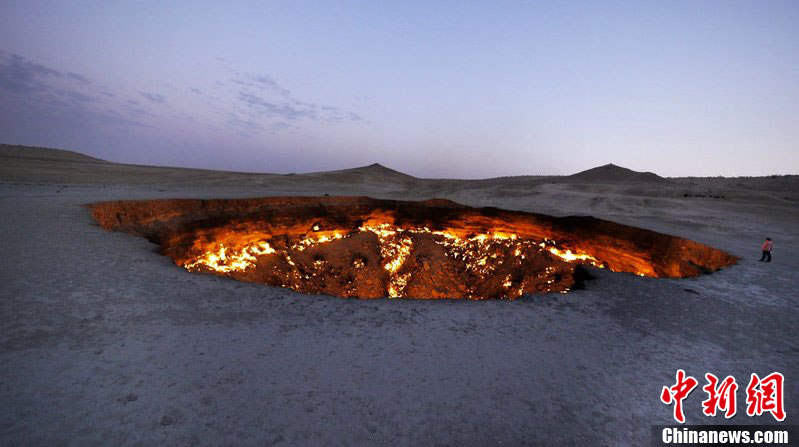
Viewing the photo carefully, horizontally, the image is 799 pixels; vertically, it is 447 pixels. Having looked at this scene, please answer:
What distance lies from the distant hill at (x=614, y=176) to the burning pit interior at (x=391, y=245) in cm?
2041

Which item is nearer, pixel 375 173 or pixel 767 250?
pixel 767 250

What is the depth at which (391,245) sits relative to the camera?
48.2 feet

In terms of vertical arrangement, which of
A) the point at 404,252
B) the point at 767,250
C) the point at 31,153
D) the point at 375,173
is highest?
the point at 31,153

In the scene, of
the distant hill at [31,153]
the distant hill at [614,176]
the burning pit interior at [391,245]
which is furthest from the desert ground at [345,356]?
the distant hill at [31,153]

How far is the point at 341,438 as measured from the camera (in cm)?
180

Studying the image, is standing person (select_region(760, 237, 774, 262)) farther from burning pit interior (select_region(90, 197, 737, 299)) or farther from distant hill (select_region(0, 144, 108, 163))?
distant hill (select_region(0, 144, 108, 163))

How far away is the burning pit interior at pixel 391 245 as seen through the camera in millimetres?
8844

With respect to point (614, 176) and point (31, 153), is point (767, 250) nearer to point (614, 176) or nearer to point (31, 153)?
point (614, 176)

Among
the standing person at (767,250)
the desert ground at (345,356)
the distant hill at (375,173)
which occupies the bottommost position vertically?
the desert ground at (345,356)

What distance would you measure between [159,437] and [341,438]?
89 cm

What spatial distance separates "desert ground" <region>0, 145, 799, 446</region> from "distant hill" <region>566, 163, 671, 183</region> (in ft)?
95.9

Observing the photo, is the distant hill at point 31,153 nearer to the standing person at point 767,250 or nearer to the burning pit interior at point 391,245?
the burning pit interior at point 391,245

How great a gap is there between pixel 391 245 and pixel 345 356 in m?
12.1

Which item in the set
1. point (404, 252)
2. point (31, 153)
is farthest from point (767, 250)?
point (31, 153)
